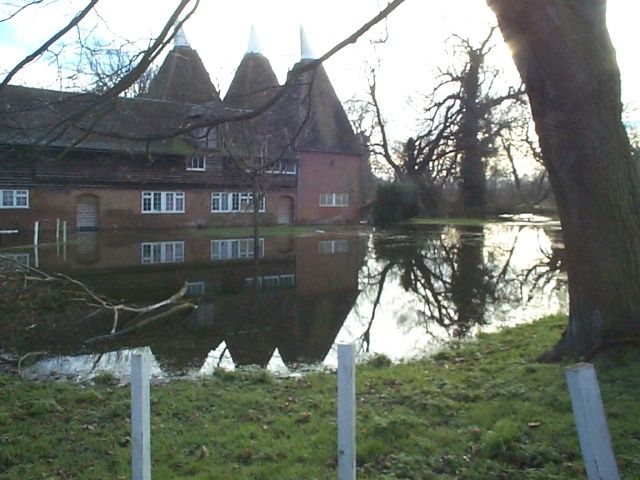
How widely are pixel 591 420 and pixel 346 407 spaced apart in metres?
1.24

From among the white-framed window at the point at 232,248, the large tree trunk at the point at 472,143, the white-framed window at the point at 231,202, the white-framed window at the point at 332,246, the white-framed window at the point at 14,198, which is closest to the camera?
the white-framed window at the point at 232,248

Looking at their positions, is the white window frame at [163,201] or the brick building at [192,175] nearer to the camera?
the brick building at [192,175]

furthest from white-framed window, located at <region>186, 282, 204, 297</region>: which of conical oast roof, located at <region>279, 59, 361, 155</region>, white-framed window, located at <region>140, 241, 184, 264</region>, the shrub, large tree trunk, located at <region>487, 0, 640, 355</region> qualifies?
the shrub

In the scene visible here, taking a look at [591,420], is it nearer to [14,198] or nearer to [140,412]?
[140,412]

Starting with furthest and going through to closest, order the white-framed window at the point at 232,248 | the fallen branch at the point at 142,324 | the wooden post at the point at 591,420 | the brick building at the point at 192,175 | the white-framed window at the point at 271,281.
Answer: the brick building at the point at 192,175 < the white-framed window at the point at 232,248 < the white-framed window at the point at 271,281 < the fallen branch at the point at 142,324 < the wooden post at the point at 591,420

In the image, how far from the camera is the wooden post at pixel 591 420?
248 cm

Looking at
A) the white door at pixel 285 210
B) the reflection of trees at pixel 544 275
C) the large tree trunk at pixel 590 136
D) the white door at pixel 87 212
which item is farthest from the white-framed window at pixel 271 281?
the white door at pixel 285 210

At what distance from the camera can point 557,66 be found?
5863mm

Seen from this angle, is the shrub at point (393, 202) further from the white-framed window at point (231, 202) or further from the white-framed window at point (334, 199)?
the white-framed window at point (231, 202)

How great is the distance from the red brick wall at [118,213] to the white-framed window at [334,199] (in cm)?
461

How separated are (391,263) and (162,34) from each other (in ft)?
55.5

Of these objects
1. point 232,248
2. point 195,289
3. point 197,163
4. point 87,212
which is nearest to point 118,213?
point 87,212

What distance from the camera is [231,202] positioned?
136ft

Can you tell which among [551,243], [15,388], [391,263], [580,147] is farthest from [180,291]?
[551,243]
